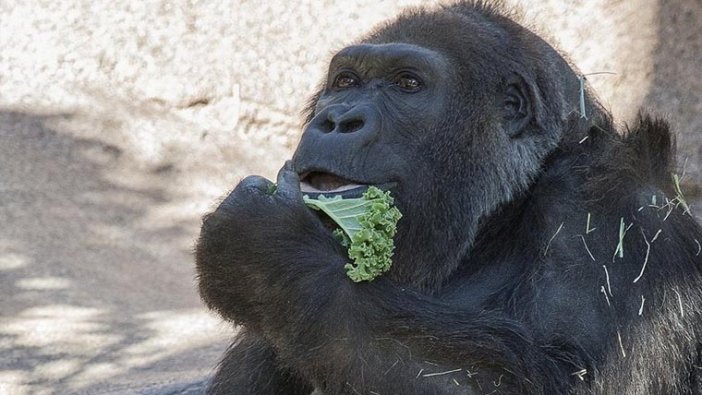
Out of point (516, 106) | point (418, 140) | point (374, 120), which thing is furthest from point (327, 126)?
point (516, 106)

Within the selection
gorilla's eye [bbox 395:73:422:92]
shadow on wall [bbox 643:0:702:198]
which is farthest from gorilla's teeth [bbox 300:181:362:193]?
shadow on wall [bbox 643:0:702:198]

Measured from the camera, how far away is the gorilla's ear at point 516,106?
464cm

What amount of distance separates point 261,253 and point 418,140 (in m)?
1.00

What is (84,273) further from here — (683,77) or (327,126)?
(683,77)

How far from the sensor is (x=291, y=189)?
4016mm

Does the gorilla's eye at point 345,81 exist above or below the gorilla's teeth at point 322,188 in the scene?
above

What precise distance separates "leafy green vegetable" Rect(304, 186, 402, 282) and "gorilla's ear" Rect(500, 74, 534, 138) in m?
0.73

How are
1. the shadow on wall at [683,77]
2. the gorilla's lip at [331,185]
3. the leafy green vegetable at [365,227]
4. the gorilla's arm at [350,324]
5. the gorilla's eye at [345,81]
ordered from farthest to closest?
the shadow on wall at [683,77], the gorilla's eye at [345,81], the gorilla's lip at [331,185], the leafy green vegetable at [365,227], the gorilla's arm at [350,324]

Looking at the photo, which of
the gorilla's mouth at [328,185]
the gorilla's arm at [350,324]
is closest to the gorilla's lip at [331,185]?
the gorilla's mouth at [328,185]

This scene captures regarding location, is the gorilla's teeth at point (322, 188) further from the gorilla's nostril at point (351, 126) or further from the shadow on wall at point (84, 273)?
the shadow on wall at point (84, 273)

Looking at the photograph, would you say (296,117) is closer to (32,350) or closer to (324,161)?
(32,350)

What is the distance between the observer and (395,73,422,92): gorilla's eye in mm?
4625

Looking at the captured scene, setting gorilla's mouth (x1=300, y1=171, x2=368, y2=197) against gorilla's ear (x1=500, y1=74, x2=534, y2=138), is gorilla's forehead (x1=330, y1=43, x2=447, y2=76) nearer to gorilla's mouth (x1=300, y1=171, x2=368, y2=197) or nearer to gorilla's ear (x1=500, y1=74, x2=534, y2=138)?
gorilla's ear (x1=500, y1=74, x2=534, y2=138)

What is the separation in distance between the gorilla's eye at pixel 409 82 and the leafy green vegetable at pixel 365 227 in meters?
0.58
